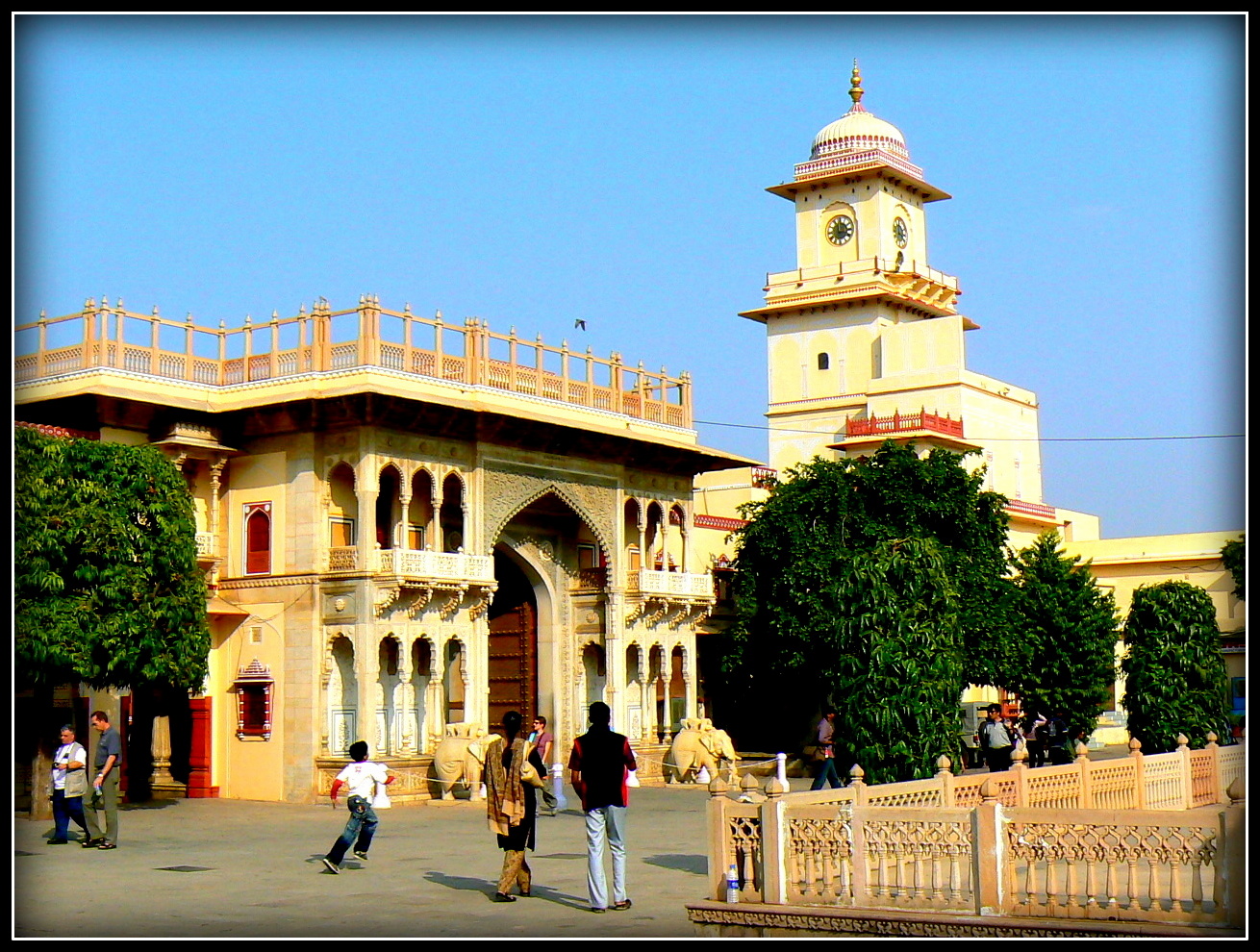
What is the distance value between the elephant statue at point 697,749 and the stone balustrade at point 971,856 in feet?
57.5

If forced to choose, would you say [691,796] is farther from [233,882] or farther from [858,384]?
[858,384]

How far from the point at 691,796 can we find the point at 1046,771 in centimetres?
1192

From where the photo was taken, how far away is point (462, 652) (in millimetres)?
27734

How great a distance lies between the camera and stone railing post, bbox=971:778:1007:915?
1045cm

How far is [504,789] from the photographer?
1303cm

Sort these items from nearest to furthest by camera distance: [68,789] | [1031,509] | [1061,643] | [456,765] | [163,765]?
[68,789] < [456,765] < [163,765] < [1061,643] < [1031,509]

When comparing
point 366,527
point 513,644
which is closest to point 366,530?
point 366,527

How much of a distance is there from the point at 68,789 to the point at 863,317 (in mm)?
35128

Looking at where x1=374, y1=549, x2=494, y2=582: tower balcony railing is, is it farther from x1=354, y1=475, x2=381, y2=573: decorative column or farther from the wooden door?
the wooden door

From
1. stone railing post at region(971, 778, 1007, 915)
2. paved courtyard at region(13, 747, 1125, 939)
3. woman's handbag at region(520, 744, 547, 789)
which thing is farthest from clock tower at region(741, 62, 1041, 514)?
stone railing post at region(971, 778, 1007, 915)

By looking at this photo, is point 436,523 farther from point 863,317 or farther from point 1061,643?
point 863,317

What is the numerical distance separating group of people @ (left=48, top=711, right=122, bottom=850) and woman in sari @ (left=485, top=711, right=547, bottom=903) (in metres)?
6.19

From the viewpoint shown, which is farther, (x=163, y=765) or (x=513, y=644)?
(x=513, y=644)
